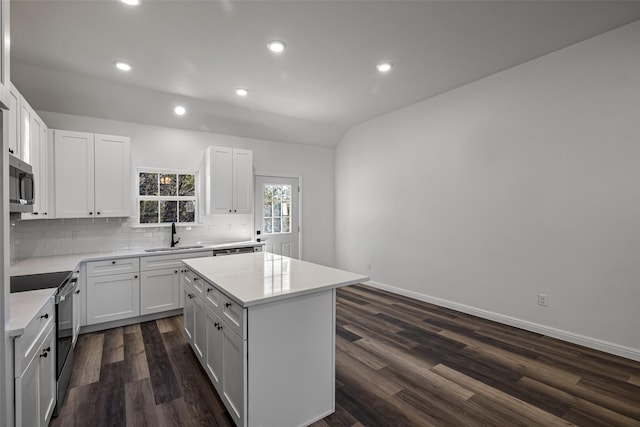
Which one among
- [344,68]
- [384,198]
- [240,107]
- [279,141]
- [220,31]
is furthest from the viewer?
[279,141]

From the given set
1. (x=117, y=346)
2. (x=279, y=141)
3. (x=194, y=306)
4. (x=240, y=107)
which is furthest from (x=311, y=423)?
(x=279, y=141)

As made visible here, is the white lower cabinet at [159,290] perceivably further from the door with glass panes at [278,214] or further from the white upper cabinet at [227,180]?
the door with glass panes at [278,214]

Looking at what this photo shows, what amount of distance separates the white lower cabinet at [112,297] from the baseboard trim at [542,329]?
12.3ft

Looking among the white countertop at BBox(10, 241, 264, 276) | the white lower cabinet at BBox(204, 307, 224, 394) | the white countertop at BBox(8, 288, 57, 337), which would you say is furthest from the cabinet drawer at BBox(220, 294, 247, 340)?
the white countertop at BBox(10, 241, 264, 276)

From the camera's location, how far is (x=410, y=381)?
242 cm

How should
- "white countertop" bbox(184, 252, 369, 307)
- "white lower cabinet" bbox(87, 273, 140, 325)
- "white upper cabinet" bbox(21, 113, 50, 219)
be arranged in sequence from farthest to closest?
"white lower cabinet" bbox(87, 273, 140, 325)
"white upper cabinet" bbox(21, 113, 50, 219)
"white countertop" bbox(184, 252, 369, 307)

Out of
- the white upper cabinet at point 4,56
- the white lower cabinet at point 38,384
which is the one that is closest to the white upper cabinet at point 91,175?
the white lower cabinet at point 38,384

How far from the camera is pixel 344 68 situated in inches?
133

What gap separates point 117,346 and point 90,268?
0.93 meters

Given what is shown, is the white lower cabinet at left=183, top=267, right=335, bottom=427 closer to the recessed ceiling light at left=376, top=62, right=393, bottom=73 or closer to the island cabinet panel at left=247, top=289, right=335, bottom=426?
the island cabinet panel at left=247, top=289, right=335, bottom=426

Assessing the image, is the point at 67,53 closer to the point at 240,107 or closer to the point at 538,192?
the point at 240,107

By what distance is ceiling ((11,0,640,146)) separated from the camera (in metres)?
2.38

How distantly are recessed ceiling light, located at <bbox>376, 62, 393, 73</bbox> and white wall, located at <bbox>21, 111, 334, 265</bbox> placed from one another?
8.56 feet

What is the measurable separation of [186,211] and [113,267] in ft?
4.35
